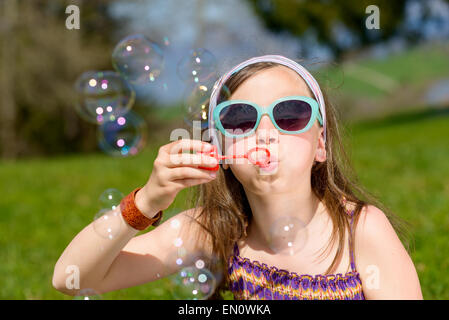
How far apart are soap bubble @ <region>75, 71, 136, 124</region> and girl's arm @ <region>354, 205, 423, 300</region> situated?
1228mm

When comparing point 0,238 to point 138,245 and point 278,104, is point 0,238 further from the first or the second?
point 278,104

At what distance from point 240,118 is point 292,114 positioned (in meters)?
0.16

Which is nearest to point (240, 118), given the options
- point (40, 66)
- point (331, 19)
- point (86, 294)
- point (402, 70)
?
point (86, 294)

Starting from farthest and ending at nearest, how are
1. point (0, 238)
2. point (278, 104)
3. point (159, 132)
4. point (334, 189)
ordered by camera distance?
point (159, 132)
point (0, 238)
point (334, 189)
point (278, 104)

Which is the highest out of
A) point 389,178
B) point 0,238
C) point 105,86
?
point 105,86

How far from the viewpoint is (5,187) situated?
20.4 feet

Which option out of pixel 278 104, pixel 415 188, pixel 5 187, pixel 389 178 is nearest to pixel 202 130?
pixel 278 104

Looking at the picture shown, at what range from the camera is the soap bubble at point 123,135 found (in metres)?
2.49

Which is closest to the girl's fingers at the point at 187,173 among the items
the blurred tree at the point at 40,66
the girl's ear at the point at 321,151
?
the girl's ear at the point at 321,151

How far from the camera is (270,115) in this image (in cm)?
172

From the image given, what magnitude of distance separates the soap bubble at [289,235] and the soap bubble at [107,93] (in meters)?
0.99

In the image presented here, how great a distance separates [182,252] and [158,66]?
862mm

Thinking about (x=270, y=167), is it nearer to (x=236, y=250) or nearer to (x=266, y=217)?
(x=266, y=217)

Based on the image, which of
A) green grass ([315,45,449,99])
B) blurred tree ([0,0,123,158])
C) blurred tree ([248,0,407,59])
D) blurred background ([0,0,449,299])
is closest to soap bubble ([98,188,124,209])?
blurred background ([0,0,449,299])
